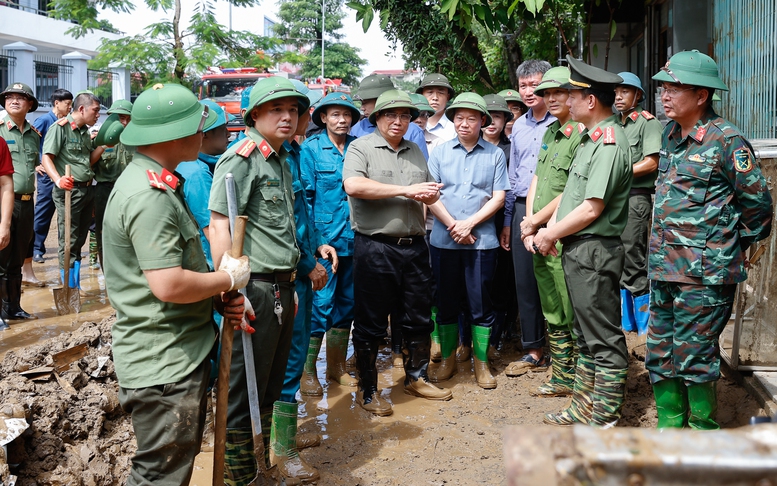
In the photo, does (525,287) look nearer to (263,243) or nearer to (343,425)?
(343,425)

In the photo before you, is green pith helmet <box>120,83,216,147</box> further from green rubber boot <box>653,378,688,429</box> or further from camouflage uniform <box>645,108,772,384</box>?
green rubber boot <box>653,378,688,429</box>

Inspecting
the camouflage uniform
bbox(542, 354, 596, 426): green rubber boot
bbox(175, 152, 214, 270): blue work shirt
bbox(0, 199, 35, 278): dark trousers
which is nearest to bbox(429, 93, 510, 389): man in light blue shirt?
bbox(542, 354, 596, 426): green rubber boot

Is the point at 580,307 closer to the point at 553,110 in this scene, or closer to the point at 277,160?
the point at 553,110

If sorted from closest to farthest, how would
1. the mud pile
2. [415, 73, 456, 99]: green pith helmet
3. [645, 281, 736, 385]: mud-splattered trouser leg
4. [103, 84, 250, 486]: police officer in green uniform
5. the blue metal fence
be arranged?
[103, 84, 250, 486]: police officer in green uniform → the mud pile → [645, 281, 736, 385]: mud-splattered trouser leg → the blue metal fence → [415, 73, 456, 99]: green pith helmet

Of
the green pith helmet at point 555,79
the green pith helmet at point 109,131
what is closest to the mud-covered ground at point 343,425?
the green pith helmet at point 555,79

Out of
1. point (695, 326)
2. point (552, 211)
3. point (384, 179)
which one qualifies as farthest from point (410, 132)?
point (695, 326)

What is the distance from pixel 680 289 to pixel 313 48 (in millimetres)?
50484

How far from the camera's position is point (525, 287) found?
5.70m

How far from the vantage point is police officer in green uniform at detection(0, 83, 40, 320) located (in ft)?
24.1

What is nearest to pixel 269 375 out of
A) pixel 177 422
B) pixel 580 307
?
pixel 177 422

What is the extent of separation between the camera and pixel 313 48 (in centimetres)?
5175

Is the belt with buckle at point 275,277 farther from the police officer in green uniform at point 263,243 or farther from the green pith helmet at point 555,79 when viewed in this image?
the green pith helmet at point 555,79

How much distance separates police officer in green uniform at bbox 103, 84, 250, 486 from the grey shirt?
2.17 m

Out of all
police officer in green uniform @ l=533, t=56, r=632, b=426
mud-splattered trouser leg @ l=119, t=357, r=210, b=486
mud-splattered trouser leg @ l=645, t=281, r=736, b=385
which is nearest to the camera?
mud-splattered trouser leg @ l=119, t=357, r=210, b=486
